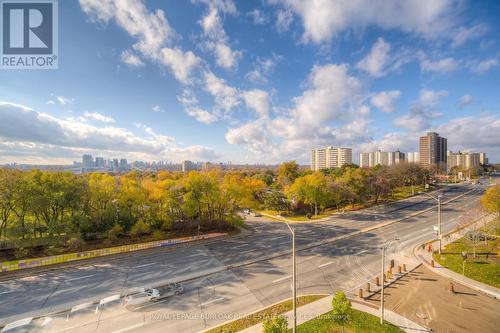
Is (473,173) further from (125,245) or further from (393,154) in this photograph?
(125,245)

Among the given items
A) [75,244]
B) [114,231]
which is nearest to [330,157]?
[114,231]

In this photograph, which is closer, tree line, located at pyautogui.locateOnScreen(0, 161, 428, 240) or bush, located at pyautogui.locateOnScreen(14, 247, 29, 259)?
bush, located at pyautogui.locateOnScreen(14, 247, 29, 259)

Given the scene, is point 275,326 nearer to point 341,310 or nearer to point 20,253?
point 341,310

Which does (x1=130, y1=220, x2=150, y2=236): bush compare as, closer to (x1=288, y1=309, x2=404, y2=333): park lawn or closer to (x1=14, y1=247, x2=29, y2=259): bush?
(x1=14, y1=247, x2=29, y2=259): bush

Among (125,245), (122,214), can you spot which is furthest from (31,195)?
(125,245)

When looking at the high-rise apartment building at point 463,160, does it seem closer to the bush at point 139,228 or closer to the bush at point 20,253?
the bush at point 139,228

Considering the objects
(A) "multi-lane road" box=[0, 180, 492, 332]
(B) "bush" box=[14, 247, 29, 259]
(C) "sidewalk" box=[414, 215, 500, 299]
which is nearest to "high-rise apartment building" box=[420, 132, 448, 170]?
(A) "multi-lane road" box=[0, 180, 492, 332]
